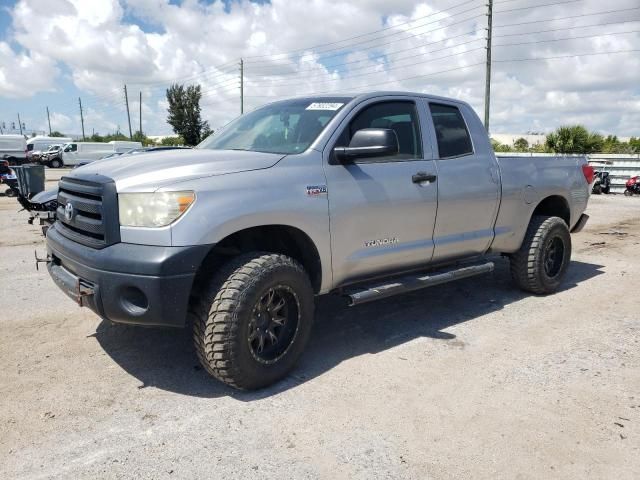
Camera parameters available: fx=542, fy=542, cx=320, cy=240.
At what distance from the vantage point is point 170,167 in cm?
321

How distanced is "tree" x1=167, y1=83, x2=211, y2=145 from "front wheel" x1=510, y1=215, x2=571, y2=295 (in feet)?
170

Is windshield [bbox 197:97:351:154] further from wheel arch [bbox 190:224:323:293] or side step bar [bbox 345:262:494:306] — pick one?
side step bar [bbox 345:262:494:306]

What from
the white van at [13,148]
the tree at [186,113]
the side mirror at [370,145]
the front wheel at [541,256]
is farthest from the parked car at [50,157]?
the side mirror at [370,145]

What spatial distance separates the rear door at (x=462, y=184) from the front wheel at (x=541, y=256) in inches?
25.0

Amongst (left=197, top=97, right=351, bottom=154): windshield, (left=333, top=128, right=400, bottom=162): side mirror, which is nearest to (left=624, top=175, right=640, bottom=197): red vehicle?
(left=197, top=97, right=351, bottom=154): windshield

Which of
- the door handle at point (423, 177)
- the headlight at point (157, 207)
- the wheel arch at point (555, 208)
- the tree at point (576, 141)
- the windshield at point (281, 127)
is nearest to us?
the headlight at point (157, 207)

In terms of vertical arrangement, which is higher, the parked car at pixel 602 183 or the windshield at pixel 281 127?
the windshield at pixel 281 127

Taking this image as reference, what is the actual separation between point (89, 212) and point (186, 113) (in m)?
55.2

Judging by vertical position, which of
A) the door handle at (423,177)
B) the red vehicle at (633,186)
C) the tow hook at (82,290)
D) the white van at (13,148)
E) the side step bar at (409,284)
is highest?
the white van at (13,148)

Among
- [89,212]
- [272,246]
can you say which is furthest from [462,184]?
[89,212]

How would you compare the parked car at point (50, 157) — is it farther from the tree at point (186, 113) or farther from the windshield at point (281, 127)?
the windshield at point (281, 127)

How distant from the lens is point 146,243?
302 centimetres

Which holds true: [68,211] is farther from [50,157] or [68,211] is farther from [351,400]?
[50,157]

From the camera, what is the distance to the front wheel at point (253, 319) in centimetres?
313
